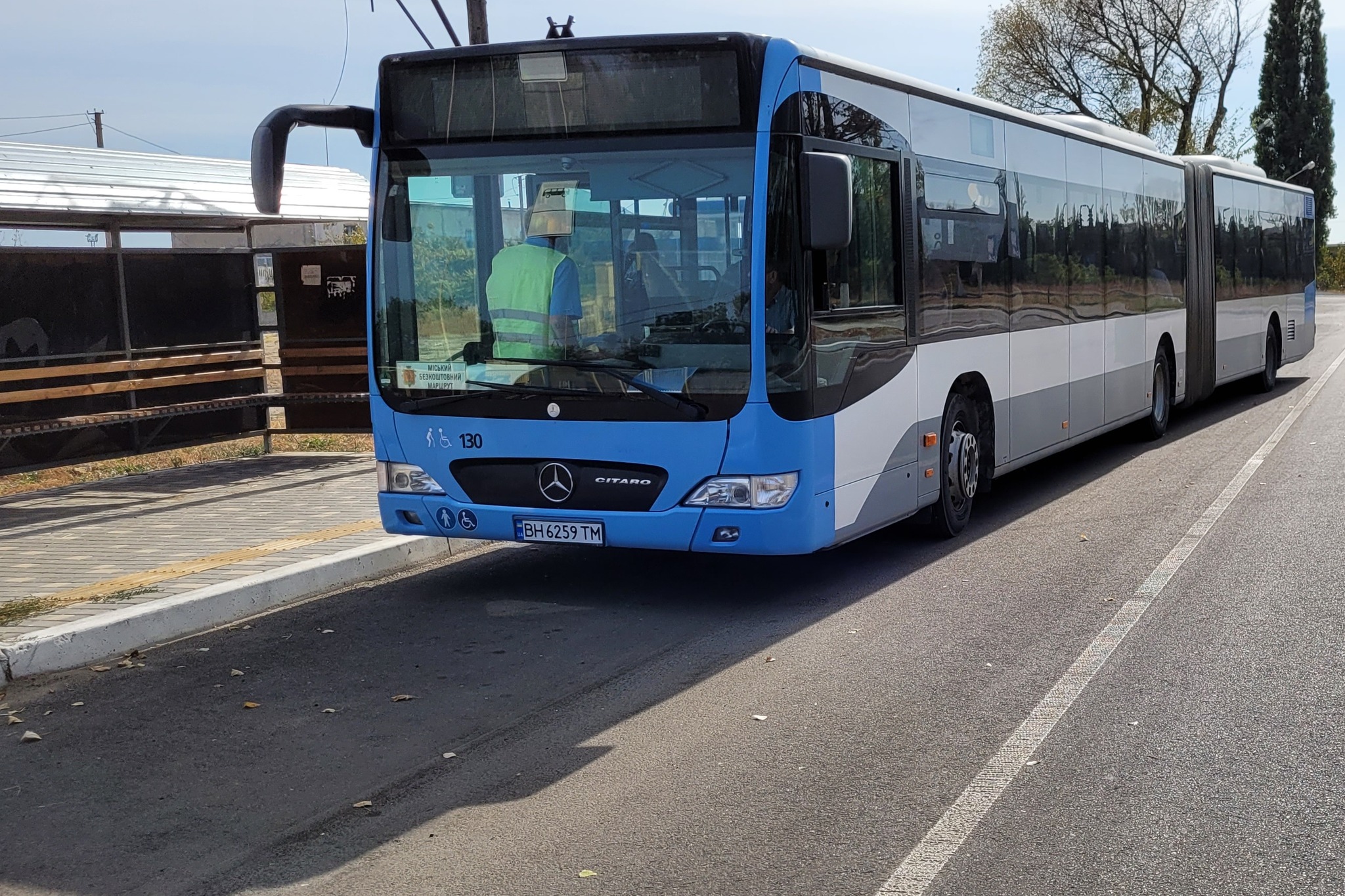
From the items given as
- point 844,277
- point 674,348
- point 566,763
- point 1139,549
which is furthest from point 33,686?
point 1139,549

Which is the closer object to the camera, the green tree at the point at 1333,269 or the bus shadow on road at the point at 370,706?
the bus shadow on road at the point at 370,706

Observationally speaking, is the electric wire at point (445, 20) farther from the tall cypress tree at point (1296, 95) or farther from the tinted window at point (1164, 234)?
the tall cypress tree at point (1296, 95)

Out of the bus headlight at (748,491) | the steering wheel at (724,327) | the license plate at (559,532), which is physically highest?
the steering wheel at (724,327)

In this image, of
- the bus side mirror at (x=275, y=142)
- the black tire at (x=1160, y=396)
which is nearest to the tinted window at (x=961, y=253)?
the bus side mirror at (x=275, y=142)

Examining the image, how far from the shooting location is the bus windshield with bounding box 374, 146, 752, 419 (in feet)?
25.0

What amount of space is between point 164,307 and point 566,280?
8567mm

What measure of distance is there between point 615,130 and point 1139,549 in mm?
4424

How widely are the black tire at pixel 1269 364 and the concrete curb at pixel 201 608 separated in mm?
15369

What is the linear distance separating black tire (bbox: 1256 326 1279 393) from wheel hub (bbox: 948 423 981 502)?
497 inches

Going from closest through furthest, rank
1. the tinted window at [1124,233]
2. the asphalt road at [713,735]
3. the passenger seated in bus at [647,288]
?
the asphalt road at [713,735] < the passenger seated in bus at [647,288] < the tinted window at [1124,233]

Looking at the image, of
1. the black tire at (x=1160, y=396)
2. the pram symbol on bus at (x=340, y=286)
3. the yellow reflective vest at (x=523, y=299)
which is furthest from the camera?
the black tire at (x=1160, y=396)

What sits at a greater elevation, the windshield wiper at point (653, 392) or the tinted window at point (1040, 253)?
the tinted window at point (1040, 253)

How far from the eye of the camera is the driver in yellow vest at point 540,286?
25.7ft

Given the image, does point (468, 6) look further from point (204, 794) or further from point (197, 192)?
point (204, 794)
